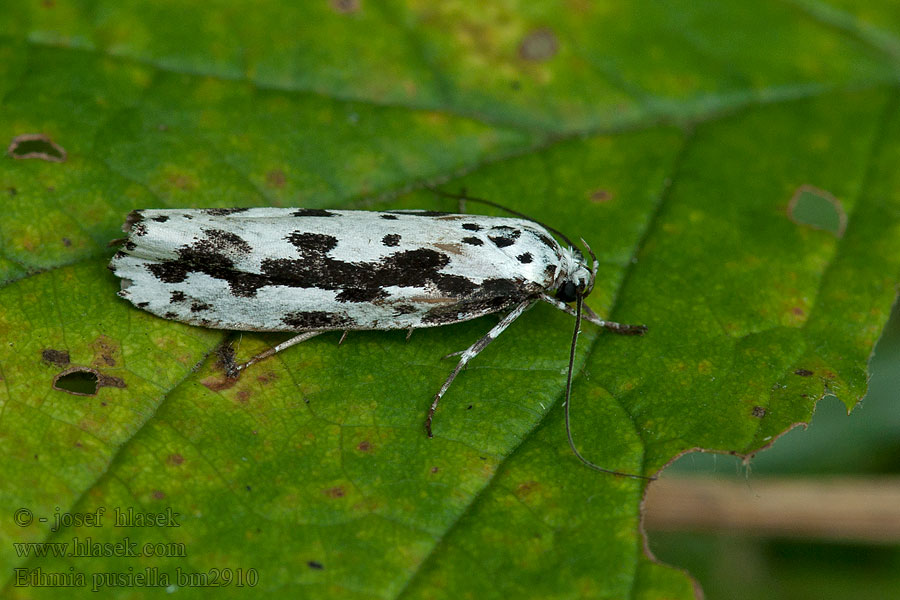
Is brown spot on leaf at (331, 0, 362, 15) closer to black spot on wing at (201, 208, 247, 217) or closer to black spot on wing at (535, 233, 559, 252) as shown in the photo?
black spot on wing at (201, 208, 247, 217)

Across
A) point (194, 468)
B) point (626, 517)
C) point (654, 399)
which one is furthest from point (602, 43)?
point (194, 468)

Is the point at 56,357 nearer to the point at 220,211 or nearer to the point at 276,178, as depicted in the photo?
the point at 220,211

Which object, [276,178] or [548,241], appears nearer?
[548,241]

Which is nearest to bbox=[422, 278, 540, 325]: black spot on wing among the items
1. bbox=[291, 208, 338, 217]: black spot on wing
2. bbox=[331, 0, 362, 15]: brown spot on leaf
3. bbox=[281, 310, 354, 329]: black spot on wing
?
bbox=[281, 310, 354, 329]: black spot on wing

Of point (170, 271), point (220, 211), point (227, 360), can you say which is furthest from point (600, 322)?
point (170, 271)

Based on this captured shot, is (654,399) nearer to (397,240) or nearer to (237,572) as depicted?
(397,240)

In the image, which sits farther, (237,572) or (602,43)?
(602,43)
